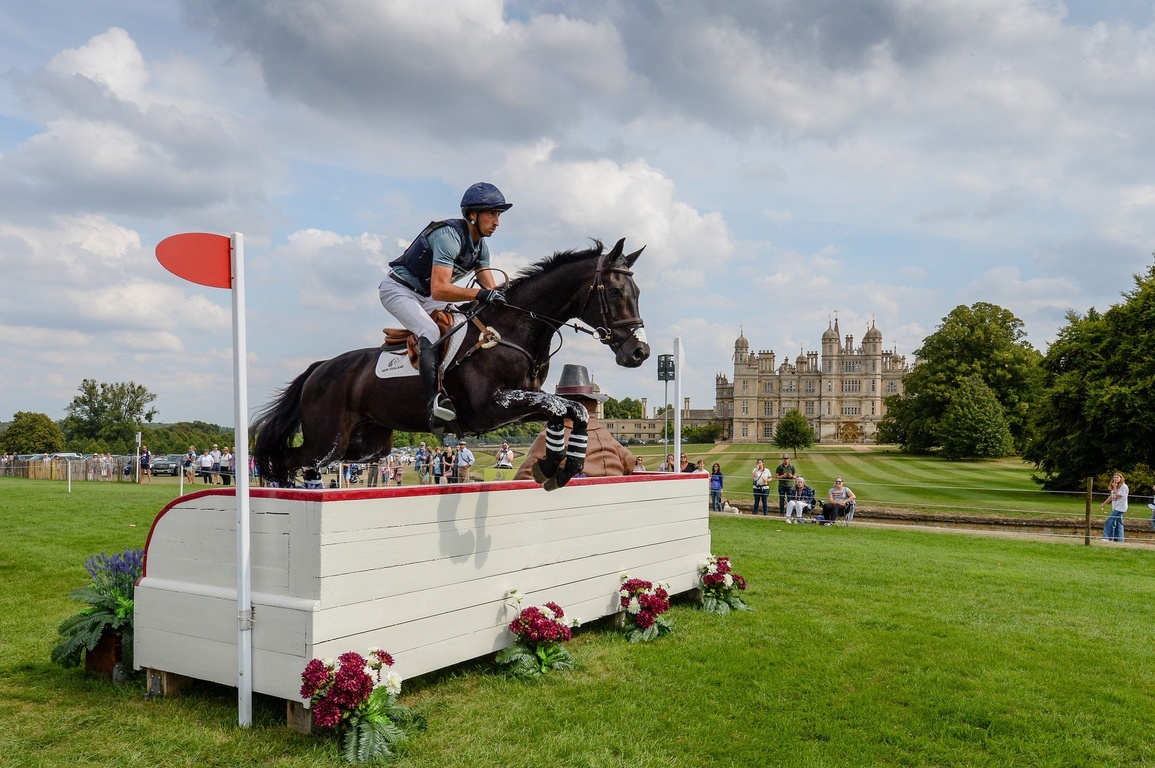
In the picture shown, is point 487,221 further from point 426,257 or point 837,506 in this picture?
point 837,506

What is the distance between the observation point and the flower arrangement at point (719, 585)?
22.6ft

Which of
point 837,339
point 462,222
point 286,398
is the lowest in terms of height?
point 286,398

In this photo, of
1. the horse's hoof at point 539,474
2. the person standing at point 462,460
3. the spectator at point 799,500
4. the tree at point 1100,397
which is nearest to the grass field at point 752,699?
the horse's hoof at point 539,474

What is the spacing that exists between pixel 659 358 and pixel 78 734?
6834mm

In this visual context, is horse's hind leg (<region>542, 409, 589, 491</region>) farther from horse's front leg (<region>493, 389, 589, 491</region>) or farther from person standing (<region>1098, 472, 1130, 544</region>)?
person standing (<region>1098, 472, 1130, 544</region>)

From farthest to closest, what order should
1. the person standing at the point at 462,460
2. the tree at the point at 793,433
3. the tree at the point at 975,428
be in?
the tree at the point at 793,433 → the tree at the point at 975,428 → the person standing at the point at 462,460

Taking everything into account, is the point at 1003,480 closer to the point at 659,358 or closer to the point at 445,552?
the point at 659,358

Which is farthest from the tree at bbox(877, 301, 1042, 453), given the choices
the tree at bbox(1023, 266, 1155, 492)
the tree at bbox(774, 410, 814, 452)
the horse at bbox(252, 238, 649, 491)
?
the horse at bbox(252, 238, 649, 491)

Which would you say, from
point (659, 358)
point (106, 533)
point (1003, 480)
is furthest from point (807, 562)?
point (1003, 480)

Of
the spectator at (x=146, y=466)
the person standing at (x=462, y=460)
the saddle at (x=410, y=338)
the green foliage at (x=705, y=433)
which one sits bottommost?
the green foliage at (x=705, y=433)

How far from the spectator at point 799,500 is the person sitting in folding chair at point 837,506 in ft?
2.25

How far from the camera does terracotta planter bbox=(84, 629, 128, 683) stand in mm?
4605

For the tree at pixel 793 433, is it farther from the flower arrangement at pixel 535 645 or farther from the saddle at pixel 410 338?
the saddle at pixel 410 338

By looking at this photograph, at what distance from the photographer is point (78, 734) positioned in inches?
146
